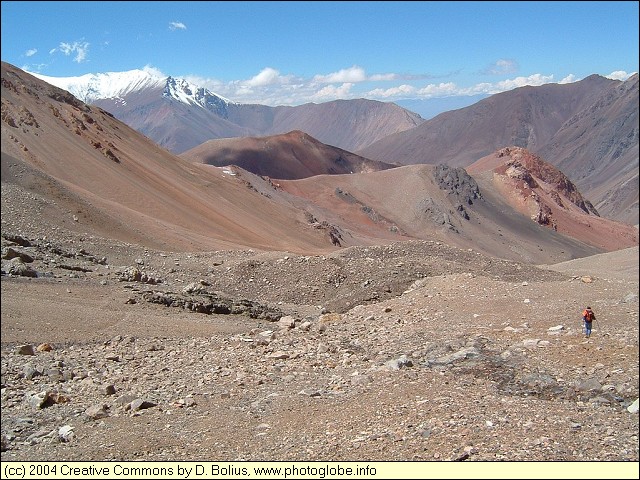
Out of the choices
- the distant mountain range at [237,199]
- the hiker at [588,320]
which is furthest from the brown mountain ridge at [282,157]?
the hiker at [588,320]

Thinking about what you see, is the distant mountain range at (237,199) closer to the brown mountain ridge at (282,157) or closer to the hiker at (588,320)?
the hiker at (588,320)

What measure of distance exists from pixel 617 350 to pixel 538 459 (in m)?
4.07

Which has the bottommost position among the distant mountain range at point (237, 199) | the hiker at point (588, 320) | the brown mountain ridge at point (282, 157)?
the hiker at point (588, 320)

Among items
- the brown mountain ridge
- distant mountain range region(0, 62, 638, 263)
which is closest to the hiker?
distant mountain range region(0, 62, 638, 263)

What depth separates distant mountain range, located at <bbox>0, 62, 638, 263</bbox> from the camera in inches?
994

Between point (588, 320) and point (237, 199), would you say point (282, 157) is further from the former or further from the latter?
point (588, 320)

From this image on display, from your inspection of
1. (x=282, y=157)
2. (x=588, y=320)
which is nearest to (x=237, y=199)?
(x=588, y=320)

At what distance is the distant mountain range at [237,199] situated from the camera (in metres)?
25.2

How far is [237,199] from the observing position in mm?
48656

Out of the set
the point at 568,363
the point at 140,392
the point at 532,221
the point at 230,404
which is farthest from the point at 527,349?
the point at 532,221

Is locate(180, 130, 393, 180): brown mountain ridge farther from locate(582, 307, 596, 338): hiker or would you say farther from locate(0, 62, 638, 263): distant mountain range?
locate(582, 307, 596, 338): hiker

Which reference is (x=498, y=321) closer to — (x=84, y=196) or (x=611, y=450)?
(x=611, y=450)

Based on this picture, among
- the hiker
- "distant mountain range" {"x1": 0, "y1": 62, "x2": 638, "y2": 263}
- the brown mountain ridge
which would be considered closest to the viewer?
the hiker

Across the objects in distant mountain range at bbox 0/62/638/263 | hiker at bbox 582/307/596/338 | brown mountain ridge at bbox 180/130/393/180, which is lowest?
hiker at bbox 582/307/596/338
